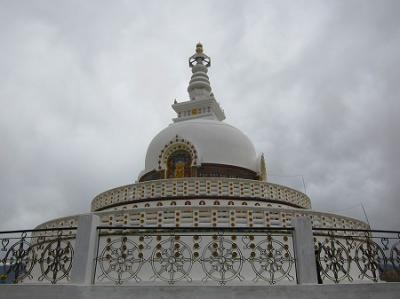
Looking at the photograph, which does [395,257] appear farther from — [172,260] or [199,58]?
[199,58]

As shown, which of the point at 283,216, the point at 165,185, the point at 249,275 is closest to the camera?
the point at 249,275

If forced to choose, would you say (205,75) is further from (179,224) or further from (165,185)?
(179,224)

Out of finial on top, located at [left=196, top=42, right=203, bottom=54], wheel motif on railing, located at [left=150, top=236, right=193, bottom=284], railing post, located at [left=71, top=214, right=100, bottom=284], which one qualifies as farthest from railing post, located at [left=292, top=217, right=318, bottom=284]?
finial on top, located at [left=196, top=42, right=203, bottom=54]

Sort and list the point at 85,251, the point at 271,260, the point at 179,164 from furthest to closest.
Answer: the point at 179,164 < the point at 271,260 < the point at 85,251

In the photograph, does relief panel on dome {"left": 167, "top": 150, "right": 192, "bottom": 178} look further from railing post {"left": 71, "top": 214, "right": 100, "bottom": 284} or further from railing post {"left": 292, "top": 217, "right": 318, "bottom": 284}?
railing post {"left": 292, "top": 217, "right": 318, "bottom": 284}

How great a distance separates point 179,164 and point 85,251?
A: 1229cm

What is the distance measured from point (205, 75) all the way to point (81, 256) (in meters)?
21.1

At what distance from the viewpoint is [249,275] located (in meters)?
9.93

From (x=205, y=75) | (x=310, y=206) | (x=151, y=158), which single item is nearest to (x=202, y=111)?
(x=205, y=75)

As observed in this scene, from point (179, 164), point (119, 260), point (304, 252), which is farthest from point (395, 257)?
point (179, 164)

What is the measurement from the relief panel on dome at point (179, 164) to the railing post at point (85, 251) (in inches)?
452

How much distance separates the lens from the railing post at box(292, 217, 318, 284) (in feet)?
18.2

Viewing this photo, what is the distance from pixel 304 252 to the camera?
571 cm

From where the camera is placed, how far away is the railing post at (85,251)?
217 inches
